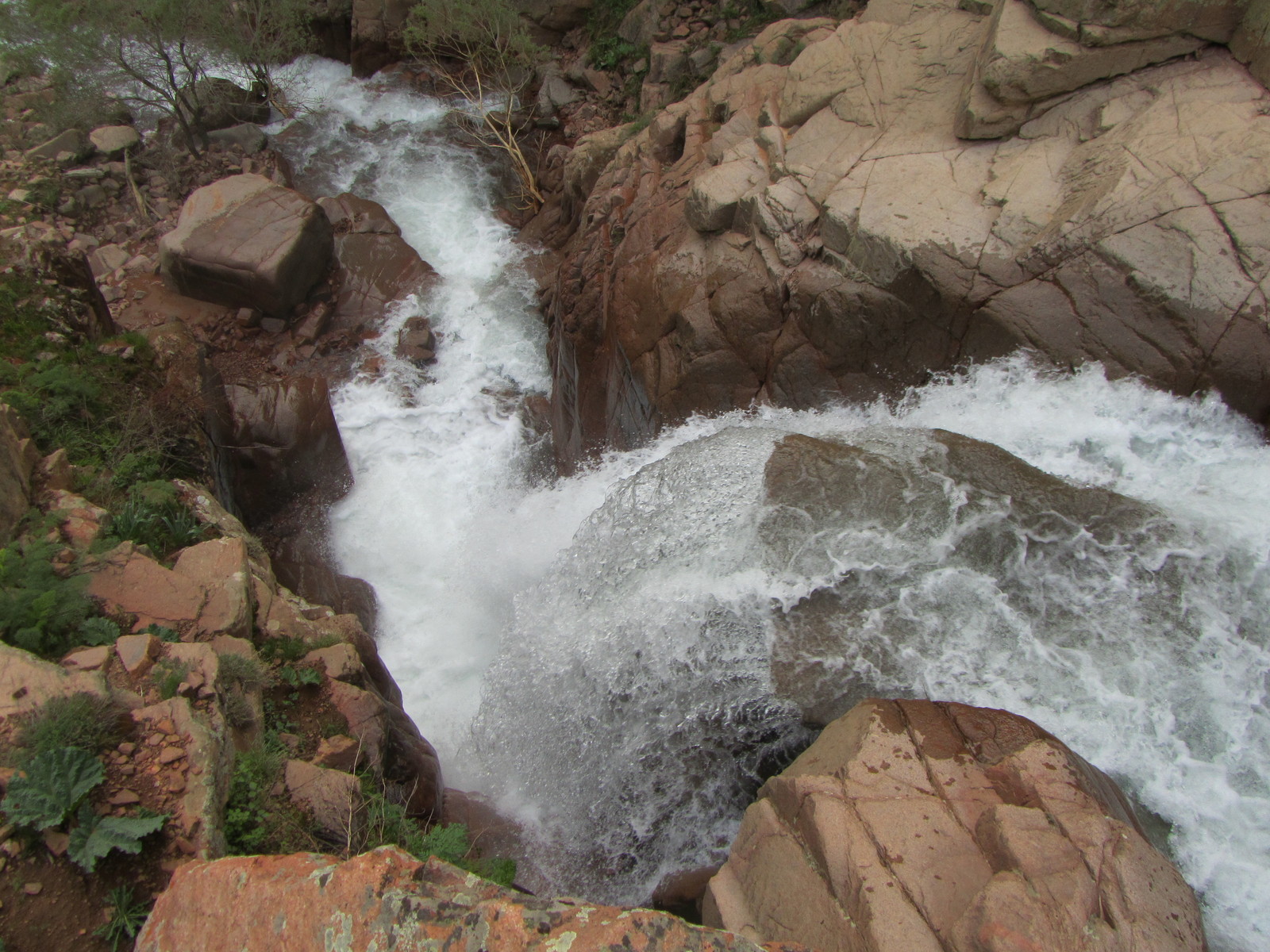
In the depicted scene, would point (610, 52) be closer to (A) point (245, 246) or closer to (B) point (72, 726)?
(A) point (245, 246)

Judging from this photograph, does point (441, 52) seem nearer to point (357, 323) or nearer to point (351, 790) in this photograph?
point (357, 323)

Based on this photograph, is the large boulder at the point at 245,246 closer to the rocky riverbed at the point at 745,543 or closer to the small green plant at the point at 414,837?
the rocky riverbed at the point at 745,543

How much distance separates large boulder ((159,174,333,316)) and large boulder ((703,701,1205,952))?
9.26 metres

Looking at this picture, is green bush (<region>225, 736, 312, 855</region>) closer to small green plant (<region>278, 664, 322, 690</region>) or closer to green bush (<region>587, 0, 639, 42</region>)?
small green plant (<region>278, 664, 322, 690</region>)

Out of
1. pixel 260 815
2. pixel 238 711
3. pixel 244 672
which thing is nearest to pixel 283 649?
pixel 244 672

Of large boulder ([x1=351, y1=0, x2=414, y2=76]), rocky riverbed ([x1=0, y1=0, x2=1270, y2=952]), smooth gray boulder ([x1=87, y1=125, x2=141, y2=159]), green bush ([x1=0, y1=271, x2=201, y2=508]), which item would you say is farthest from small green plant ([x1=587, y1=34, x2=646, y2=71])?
green bush ([x1=0, y1=271, x2=201, y2=508])

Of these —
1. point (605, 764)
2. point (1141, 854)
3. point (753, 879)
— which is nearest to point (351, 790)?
point (605, 764)

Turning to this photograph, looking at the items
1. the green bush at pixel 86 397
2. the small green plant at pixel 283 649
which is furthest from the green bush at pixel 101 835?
the green bush at pixel 86 397

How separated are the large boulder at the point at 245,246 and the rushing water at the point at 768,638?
442 cm

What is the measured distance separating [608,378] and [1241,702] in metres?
6.39

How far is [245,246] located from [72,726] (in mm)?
8108

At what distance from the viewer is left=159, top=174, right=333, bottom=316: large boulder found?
989 cm

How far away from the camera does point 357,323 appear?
10.7 meters

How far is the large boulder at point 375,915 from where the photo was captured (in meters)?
2.77
